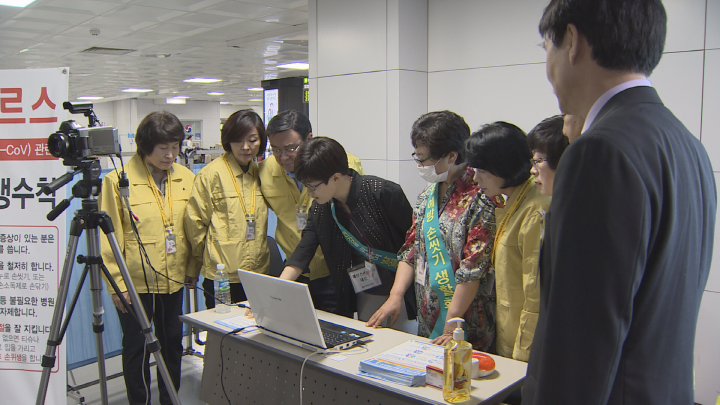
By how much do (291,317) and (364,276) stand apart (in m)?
0.56

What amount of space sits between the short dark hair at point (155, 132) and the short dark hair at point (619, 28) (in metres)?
2.09

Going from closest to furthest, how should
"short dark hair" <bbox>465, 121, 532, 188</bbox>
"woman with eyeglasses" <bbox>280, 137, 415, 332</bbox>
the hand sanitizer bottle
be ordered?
the hand sanitizer bottle → "short dark hair" <bbox>465, 121, 532, 188</bbox> → "woman with eyeglasses" <bbox>280, 137, 415, 332</bbox>

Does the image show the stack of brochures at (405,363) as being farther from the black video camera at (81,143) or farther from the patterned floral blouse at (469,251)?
the black video camera at (81,143)

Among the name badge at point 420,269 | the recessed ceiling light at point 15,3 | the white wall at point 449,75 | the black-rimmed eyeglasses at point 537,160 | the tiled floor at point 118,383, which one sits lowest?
the tiled floor at point 118,383

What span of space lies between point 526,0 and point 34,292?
9.78 feet

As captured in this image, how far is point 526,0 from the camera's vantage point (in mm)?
2879

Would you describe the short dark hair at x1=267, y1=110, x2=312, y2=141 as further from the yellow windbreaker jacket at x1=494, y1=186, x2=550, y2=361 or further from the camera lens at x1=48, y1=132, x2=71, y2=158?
the yellow windbreaker jacket at x1=494, y1=186, x2=550, y2=361

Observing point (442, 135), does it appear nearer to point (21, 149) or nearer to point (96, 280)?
point (96, 280)

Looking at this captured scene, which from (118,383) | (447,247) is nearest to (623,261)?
(447,247)

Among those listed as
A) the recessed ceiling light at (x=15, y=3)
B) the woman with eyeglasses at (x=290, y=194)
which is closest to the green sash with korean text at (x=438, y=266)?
the woman with eyeglasses at (x=290, y=194)

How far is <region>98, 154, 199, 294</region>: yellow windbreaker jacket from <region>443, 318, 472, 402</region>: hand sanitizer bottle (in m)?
1.62

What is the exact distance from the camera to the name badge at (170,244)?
249 cm

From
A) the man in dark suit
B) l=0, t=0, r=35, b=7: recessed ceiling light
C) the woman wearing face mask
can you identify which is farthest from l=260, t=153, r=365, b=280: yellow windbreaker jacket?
l=0, t=0, r=35, b=7: recessed ceiling light

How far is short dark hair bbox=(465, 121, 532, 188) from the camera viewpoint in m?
1.67
